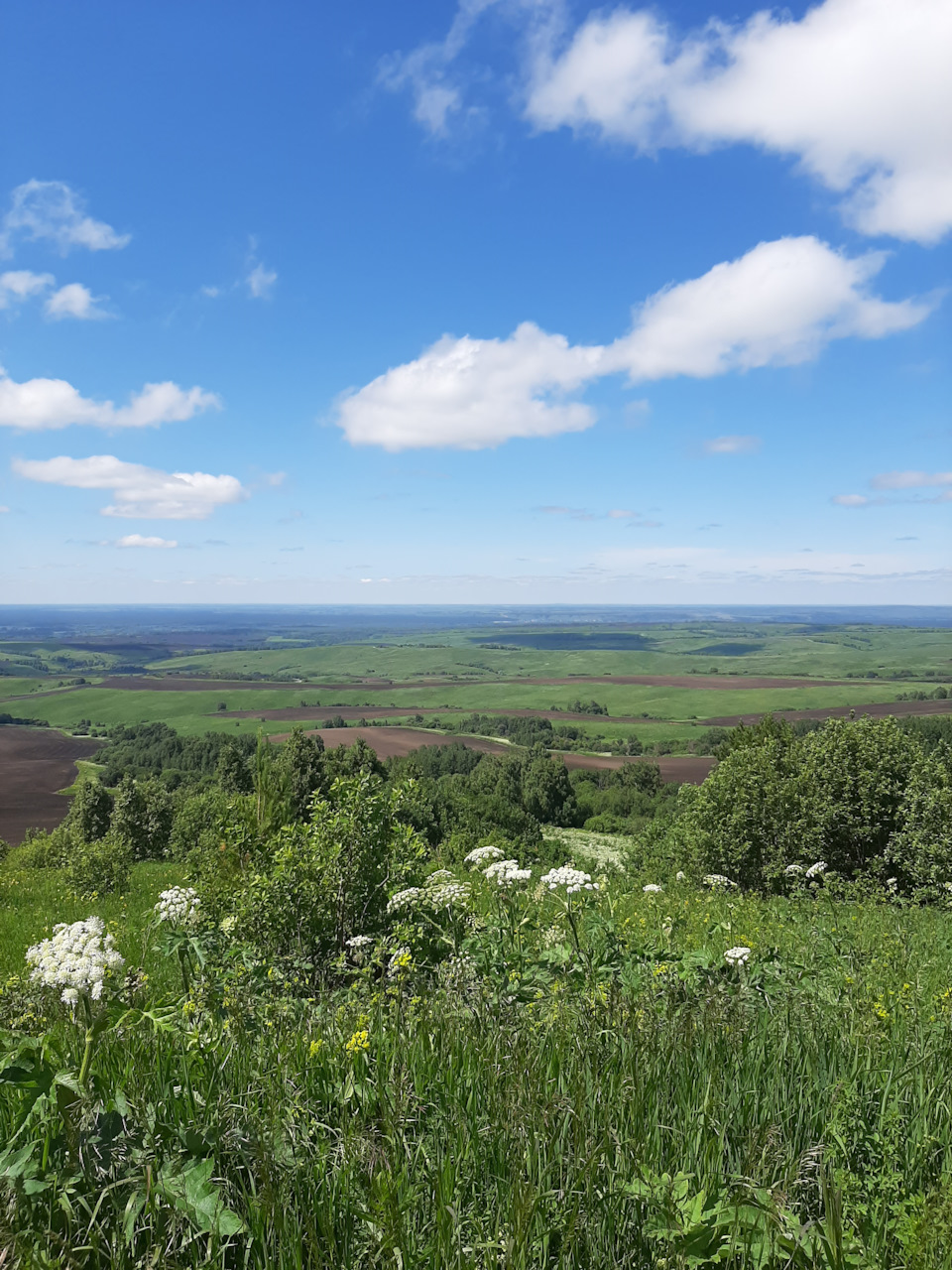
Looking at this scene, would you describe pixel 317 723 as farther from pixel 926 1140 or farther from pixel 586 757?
pixel 926 1140

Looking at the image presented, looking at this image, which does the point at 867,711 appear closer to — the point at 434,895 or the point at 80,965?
the point at 434,895

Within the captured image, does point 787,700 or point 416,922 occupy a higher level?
point 416,922

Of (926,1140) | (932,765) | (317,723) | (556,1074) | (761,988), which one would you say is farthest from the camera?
(317,723)

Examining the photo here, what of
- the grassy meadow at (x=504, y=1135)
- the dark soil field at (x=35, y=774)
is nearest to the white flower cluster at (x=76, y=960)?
the grassy meadow at (x=504, y=1135)

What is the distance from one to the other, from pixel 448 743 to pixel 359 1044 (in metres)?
99.0

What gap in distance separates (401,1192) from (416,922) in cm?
432

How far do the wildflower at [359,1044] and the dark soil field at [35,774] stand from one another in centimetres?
5294

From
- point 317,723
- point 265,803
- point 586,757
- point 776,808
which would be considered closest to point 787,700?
point 586,757

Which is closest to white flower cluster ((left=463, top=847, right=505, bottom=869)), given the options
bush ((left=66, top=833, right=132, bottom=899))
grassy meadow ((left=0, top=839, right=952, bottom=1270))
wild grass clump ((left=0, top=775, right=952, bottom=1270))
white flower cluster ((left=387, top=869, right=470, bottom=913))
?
white flower cluster ((left=387, top=869, right=470, bottom=913))

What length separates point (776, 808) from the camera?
82.9 ft

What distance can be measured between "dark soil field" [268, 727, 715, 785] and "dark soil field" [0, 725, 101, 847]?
78.6 feet

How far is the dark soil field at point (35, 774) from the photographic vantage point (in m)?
57.7

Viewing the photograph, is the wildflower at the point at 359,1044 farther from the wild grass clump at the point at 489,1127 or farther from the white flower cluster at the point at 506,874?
the white flower cluster at the point at 506,874

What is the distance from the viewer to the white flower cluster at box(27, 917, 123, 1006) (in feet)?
10.8
